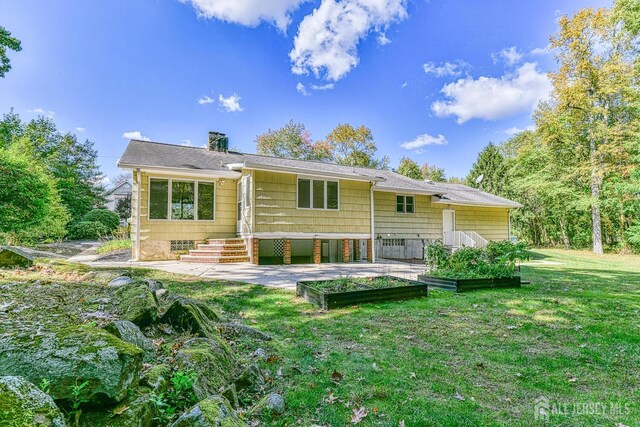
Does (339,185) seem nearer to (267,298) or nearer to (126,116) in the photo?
(267,298)

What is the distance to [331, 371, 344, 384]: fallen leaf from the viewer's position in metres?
2.63

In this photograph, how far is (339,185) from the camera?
40.6ft

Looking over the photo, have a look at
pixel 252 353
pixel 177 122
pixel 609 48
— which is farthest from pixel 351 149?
pixel 252 353

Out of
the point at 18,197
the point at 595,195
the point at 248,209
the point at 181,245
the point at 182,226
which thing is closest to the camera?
the point at 18,197

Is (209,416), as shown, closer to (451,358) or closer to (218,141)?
(451,358)

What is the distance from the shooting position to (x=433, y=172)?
124 ft

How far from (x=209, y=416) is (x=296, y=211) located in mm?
10034

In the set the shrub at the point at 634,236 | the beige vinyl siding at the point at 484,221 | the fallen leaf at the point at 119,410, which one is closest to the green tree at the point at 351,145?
the beige vinyl siding at the point at 484,221

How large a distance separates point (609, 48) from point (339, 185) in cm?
1924

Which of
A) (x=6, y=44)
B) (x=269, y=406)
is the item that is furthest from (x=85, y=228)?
(x=269, y=406)

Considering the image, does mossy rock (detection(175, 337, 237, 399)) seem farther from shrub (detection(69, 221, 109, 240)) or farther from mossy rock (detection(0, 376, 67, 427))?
shrub (detection(69, 221, 109, 240))

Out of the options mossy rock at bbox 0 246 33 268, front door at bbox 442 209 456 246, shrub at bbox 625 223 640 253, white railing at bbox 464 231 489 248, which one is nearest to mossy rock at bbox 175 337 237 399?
mossy rock at bbox 0 246 33 268

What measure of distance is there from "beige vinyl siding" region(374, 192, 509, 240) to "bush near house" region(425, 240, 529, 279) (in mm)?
6782

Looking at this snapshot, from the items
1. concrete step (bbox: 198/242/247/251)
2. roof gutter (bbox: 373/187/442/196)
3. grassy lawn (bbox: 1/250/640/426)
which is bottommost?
grassy lawn (bbox: 1/250/640/426)
